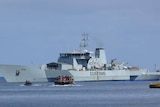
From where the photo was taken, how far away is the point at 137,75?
187125mm

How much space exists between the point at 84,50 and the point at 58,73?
12.9 metres

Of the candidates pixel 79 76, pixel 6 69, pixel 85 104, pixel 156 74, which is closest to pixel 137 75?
pixel 156 74

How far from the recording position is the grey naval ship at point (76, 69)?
554ft

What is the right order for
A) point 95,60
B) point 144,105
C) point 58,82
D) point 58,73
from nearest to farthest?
point 144,105 < point 58,82 < point 58,73 < point 95,60

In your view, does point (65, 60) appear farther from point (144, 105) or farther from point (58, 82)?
point (144, 105)

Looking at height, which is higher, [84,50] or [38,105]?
[84,50]

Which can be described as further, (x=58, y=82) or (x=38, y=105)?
(x=58, y=82)

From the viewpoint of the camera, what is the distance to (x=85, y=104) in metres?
89.8

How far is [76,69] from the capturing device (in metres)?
172

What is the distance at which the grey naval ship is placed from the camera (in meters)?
169

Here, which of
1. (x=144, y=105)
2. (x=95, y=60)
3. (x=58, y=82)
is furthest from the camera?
(x=95, y=60)

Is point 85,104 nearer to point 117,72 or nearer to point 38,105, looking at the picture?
point 38,105

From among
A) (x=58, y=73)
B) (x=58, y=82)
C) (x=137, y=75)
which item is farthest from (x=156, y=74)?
(x=58, y=82)

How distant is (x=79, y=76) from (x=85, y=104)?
8257 centimetres
